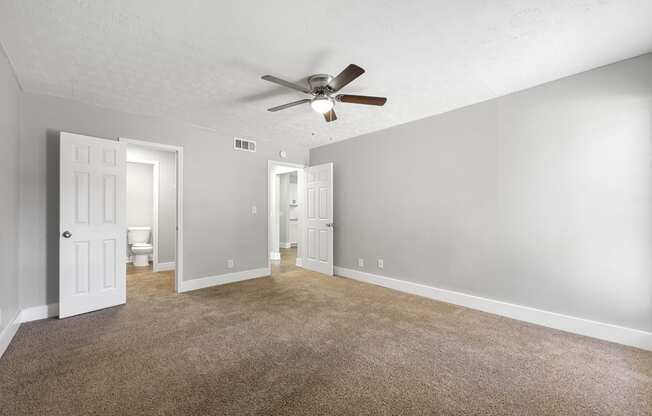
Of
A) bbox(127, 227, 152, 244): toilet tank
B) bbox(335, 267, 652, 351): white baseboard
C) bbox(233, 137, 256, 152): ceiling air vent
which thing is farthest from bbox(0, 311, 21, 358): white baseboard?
bbox(335, 267, 652, 351): white baseboard

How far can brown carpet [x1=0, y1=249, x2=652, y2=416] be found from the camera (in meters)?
1.80

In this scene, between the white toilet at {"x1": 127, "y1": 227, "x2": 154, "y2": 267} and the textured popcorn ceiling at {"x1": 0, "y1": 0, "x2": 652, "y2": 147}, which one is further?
the white toilet at {"x1": 127, "y1": 227, "x2": 154, "y2": 267}

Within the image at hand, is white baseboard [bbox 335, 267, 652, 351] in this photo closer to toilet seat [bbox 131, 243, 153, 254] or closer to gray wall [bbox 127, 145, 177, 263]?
gray wall [bbox 127, 145, 177, 263]

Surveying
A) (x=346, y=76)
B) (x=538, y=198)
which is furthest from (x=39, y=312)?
(x=538, y=198)

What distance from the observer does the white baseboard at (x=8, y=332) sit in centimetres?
239

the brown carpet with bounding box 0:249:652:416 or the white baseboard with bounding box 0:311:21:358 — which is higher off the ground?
the white baseboard with bounding box 0:311:21:358

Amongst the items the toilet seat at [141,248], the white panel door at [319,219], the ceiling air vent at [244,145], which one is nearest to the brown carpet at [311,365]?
the white panel door at [319,219]

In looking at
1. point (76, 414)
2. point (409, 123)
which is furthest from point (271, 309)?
point (409, 123)

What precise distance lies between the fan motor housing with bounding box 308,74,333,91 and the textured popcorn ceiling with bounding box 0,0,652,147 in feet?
0.29

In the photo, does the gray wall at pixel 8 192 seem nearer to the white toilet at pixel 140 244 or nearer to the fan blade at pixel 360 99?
the fan blade at pixel 360 99

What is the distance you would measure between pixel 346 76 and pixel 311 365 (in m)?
2.36

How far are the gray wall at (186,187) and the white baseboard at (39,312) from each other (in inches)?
2.4

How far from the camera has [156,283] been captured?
4.73 m

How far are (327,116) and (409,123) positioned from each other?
166 centimetres
